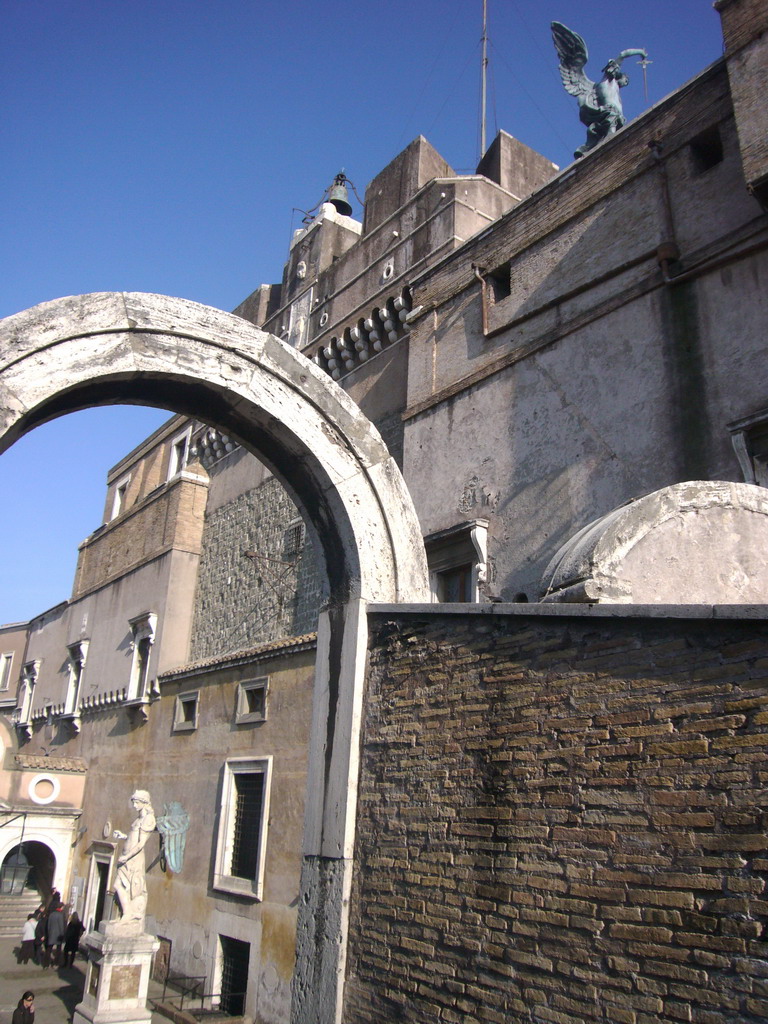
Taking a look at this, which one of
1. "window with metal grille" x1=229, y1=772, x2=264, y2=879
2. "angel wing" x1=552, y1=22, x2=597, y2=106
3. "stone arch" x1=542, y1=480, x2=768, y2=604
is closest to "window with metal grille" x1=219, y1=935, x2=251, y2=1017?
"window with metal grille" x1=229, y1=772, x2=264, y2=879

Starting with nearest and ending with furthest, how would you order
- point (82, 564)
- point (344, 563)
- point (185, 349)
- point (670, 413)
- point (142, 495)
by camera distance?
1. point (185, 349)
2. point (344, 563)
3. point (670, 413)
4. point (142, 495)
5. point (82, 564)

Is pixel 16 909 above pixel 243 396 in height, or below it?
below

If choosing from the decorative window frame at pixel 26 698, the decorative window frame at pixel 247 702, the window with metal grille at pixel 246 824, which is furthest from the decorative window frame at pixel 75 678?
the window with metal grille at pixel 246 824

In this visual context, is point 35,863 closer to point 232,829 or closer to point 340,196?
point 232,829

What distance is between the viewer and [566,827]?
332cm

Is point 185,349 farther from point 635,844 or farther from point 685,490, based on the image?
point 635,844

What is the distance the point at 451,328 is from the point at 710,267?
12.8 feet

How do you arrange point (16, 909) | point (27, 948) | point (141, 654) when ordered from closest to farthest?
point (27, 948)
point (141, 654)
point (16, 909)

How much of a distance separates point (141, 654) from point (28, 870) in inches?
316

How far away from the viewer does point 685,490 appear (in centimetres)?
478

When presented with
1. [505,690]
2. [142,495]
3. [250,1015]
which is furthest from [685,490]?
[142,495]

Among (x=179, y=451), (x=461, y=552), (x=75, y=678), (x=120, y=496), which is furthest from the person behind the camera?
(x=120, y=496)

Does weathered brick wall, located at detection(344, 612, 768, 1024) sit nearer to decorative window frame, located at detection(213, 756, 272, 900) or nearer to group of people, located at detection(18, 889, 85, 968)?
decorative window frame, located at detection(213, 756, 272, 900)

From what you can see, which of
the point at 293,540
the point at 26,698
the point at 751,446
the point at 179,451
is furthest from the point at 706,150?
the point at 26,698
